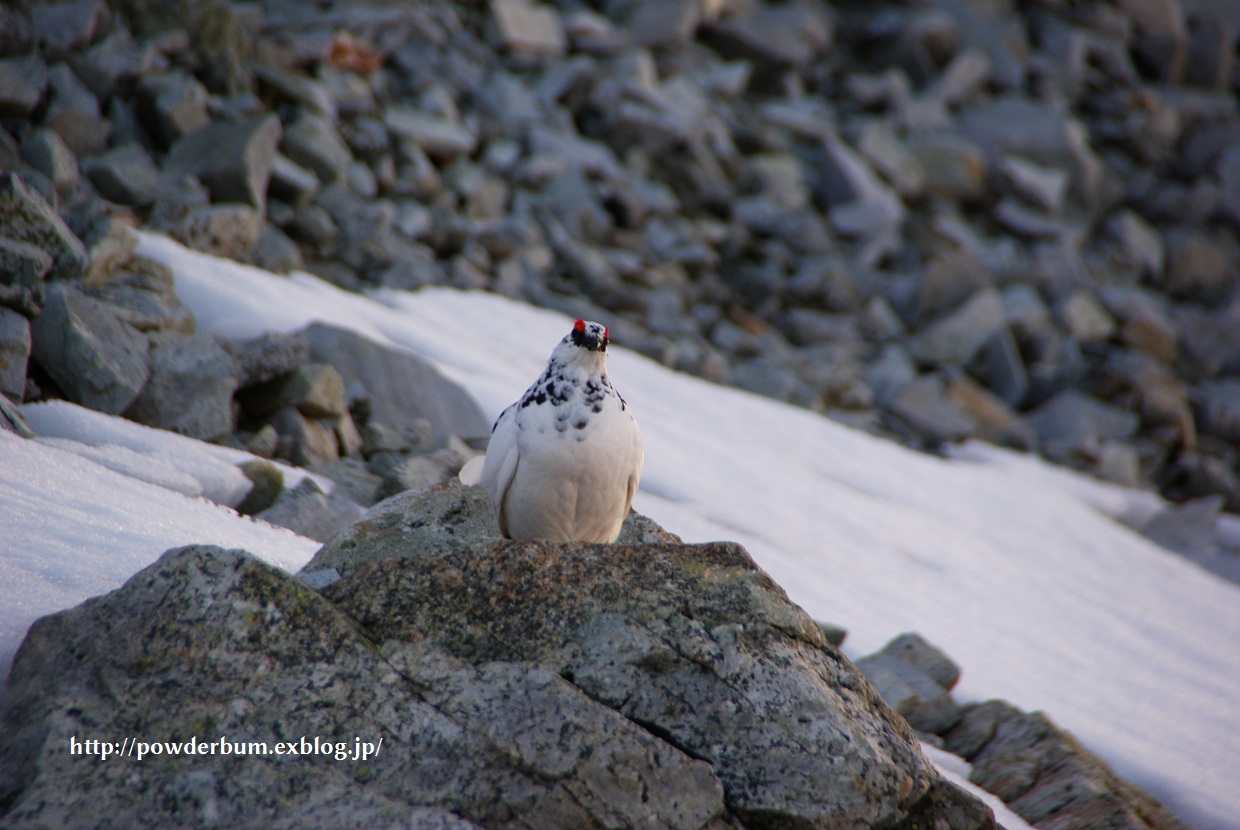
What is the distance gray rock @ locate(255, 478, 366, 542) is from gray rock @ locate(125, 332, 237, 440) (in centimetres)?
62

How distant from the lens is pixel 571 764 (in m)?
2.14

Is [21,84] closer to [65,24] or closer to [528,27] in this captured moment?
[65,24]

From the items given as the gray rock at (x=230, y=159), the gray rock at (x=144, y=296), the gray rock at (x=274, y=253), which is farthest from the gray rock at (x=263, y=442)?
the gray rock at (x=230, y=159)

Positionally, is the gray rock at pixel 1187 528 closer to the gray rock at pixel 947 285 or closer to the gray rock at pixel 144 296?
the gray rock at pixel 947 285

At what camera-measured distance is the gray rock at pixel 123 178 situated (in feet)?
21.1

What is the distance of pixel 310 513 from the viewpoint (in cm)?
384

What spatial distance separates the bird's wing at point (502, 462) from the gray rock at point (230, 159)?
4.85 m

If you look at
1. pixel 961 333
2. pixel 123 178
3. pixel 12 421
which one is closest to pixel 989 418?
pixel 961 333

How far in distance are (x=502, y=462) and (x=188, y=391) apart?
2.10 m

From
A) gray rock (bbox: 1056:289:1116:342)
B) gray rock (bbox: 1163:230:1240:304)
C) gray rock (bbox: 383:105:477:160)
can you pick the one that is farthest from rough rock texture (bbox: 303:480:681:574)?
gray rock (bbox: 1163:230:1240:304)

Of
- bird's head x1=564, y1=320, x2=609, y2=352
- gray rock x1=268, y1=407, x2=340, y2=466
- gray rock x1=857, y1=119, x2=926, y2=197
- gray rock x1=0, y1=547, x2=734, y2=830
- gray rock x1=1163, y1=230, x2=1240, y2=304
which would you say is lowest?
gray rock x1=1163, y1=230, x2=1240, y2=304

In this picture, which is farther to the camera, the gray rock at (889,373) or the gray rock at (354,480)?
the gray rock at (889,373)

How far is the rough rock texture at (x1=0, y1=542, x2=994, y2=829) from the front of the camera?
1979mm

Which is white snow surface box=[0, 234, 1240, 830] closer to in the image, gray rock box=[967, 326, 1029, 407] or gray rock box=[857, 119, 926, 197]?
gray rock box=[967, 326, 1029, 407]
